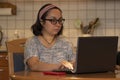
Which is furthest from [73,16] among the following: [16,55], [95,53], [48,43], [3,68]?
[95,53]

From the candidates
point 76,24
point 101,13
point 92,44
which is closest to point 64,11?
point 76,24

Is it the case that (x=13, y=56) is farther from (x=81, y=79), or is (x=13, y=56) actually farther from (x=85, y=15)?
(x=85, y=15)

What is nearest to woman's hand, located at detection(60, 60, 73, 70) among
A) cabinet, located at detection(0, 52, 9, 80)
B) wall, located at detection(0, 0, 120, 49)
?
cabinet, located at detection(0, 52, 9, 80)

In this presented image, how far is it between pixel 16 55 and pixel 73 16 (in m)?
2.12

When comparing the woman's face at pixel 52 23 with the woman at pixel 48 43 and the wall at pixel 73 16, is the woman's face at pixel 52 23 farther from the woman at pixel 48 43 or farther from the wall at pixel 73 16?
the wall at pixel 73 16

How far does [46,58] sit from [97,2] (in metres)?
2.04

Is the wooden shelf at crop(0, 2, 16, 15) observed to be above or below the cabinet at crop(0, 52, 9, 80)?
above

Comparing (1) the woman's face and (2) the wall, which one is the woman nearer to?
(1) the woman's face

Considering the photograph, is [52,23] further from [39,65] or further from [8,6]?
[8,6]

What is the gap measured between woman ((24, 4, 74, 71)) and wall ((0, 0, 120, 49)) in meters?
1.69

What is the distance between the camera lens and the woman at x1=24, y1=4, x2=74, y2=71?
6.99ft

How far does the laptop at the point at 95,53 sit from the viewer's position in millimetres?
1545

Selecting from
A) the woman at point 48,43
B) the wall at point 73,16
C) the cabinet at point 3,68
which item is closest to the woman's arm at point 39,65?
the woman at point 48,43

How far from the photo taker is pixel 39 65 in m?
1.90
